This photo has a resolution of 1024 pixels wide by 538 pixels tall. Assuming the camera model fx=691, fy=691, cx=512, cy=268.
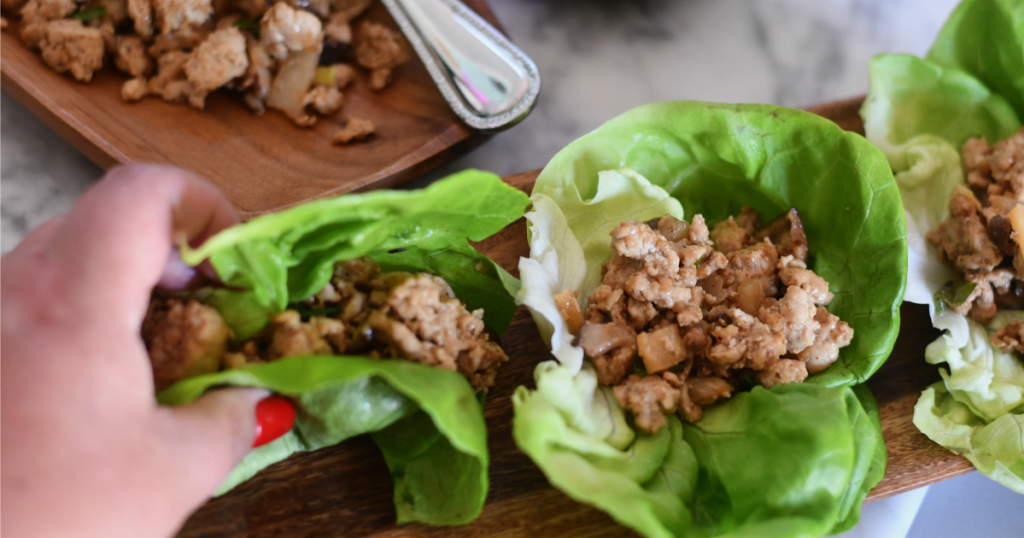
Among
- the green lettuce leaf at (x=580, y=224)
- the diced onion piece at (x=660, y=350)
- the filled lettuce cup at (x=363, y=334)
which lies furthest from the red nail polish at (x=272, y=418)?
the diced onion piece at (x=660, y=350)

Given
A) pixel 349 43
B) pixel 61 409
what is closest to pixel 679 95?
pixel 349 43

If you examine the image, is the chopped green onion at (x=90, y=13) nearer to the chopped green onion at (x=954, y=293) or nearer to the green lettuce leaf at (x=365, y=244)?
the green lettuce leaf at (x=365, y=244)

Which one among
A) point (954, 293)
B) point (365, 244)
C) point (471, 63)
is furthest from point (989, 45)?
point (365, 244)

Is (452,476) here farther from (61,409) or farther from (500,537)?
(61,409)

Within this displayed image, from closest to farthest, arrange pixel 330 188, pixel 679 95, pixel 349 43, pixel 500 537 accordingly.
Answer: pixel 500 537, pixel 330 188, pixel 349 43, pixel 679 95

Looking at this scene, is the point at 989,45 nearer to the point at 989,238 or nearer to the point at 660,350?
the point at 989,238
